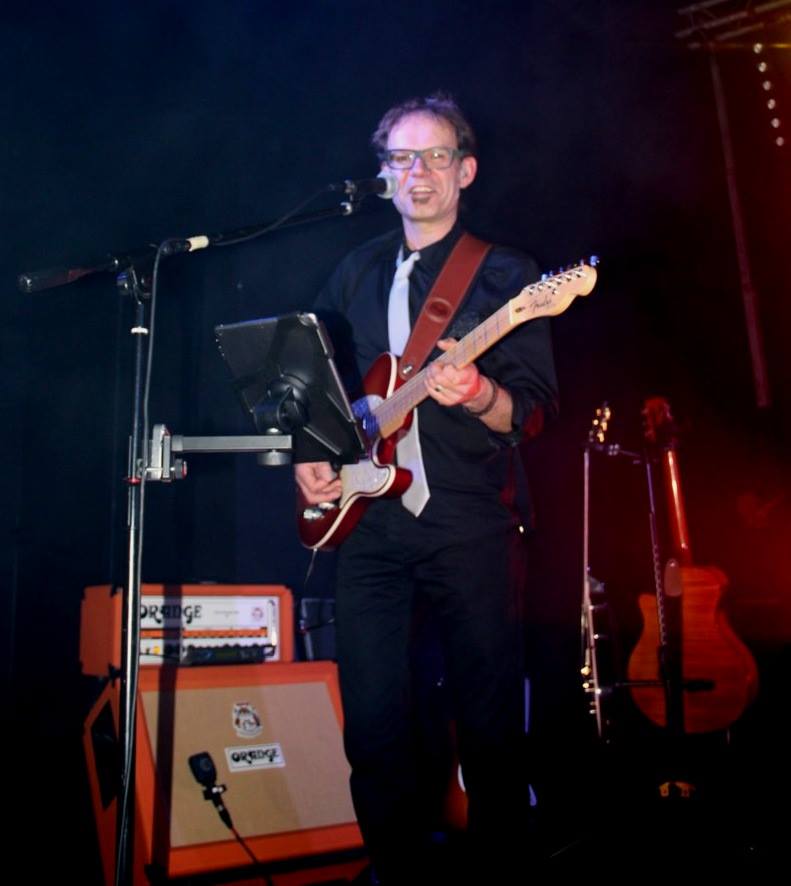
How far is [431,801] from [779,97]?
3846 mm

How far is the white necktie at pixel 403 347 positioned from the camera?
91.1 inches

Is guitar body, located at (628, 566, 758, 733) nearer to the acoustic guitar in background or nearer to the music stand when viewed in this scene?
the acoustic guitar in background

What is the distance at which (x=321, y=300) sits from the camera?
286cm

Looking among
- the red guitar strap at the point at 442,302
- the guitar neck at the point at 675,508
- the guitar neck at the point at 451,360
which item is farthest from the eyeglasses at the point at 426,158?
the guitar neck at the point at 675,508

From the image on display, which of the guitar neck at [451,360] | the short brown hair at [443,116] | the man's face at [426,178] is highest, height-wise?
the short brown hair at [443,116]

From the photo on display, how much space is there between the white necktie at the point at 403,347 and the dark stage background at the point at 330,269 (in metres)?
0.97

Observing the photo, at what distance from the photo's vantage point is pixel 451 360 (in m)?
2.33

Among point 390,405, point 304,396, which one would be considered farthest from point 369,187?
point 304,396

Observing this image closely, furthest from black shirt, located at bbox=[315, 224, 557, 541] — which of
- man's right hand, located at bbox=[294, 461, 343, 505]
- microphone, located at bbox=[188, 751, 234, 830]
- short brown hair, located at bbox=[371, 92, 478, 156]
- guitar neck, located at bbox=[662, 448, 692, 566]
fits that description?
guitar neck, located at bbox=[662, 448, 692, 566]

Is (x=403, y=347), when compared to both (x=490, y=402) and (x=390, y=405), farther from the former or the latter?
(x=490, y=402)

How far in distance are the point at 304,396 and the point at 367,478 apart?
1.80 ft

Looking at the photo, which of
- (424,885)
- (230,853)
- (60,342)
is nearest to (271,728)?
(230,853)

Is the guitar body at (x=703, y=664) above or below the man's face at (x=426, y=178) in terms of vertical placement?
below

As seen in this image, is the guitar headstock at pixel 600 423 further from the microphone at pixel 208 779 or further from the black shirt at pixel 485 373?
the microphone at pixel 208 779
